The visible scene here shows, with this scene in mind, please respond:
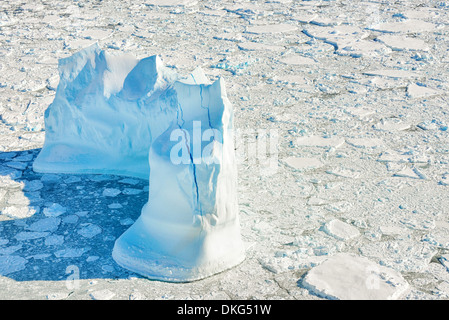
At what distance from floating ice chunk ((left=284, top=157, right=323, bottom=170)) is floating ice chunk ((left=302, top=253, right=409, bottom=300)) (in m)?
0.84

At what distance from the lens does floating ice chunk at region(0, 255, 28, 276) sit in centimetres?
237

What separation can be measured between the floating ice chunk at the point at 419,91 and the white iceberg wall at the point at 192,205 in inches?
81.9

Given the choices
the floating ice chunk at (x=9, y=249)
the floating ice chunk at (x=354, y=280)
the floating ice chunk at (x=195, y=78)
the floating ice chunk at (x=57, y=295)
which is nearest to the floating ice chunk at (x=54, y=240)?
the floating ice chunk at (x=9, y=249)

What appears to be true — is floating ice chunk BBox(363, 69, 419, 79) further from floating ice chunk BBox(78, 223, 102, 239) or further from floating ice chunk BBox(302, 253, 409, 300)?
floating ice chunk BBox(78, 223, 102, 239)

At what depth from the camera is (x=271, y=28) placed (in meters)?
5.41

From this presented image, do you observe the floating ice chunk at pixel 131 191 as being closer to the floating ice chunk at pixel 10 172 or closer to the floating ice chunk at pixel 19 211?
the floating ice chunk at pixel 19 211

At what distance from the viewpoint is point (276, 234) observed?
103 inches

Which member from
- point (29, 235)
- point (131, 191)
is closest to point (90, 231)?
point (29, 235)

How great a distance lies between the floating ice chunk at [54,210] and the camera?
276 cm

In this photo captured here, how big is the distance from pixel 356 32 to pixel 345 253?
3232 mm

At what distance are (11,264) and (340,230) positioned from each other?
1.41m

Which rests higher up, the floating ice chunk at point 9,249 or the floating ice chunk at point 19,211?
the floating ice chunk at point 19,211

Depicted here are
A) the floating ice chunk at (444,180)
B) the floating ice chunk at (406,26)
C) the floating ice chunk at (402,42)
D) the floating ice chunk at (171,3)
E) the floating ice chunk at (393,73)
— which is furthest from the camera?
the floating ice chunk at (171,3)
